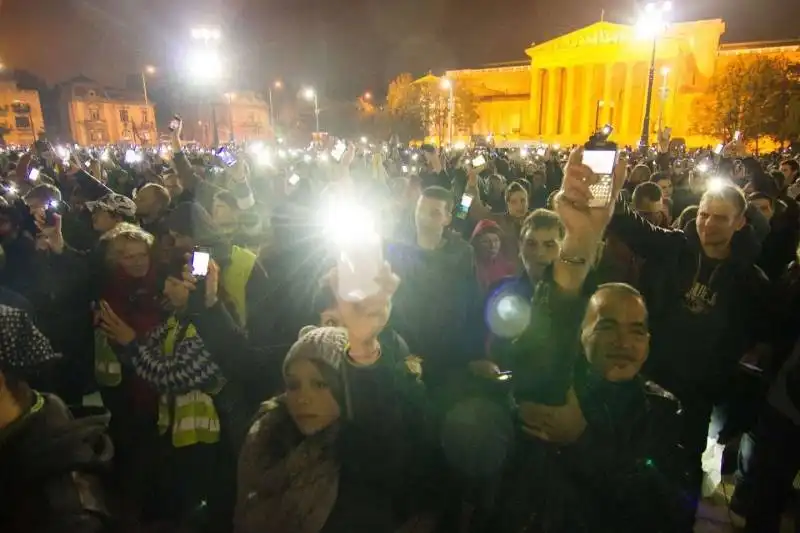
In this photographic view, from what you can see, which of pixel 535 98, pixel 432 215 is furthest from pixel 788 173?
pixel 535 98

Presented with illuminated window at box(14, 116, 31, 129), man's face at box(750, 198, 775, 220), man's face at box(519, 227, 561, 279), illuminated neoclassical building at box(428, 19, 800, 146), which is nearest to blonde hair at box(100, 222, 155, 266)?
man's face at box(519, 227, 561, 279)

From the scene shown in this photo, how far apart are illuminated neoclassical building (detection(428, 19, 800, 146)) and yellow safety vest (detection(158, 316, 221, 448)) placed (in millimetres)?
60553

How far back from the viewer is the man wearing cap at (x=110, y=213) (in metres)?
5.09

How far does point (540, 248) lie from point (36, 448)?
313 centimetres

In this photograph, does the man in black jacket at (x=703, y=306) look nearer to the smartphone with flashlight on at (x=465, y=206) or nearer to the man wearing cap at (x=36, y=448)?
the smartphone with flashlight on at (x=465, y=206)

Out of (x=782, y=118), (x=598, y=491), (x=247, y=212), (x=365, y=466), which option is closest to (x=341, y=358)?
(x=365, y=466)

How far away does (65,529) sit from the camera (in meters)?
2.29

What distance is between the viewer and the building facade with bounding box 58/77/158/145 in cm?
7350

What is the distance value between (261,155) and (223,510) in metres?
10.6

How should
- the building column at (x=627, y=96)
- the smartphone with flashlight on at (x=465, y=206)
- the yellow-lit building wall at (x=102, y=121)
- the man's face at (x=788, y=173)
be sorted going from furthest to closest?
the yellow-lit building wall at (x=102, y=121) < the building column at (x=627, y=96) < the man's face at (x=788, y=173) < the smartphone with flashlight on at (x=465, y=206)

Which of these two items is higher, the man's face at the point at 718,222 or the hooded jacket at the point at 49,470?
the man's face at the point at 718,222

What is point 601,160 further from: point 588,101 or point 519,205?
point 588,101

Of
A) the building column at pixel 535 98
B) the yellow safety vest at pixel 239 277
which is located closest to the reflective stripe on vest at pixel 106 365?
the yellow safety vest at pixel 239 277

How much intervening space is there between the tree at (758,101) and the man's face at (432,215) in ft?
148
